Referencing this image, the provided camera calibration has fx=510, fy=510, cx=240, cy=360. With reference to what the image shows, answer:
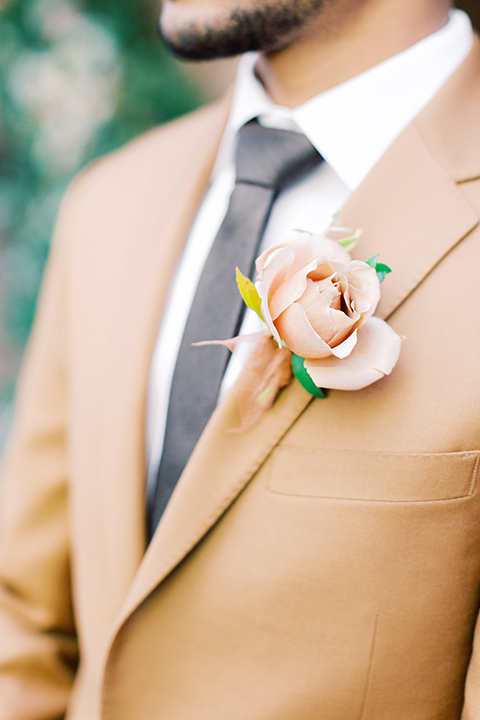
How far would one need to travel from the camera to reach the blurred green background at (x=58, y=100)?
198 cm

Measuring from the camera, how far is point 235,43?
0.91 m

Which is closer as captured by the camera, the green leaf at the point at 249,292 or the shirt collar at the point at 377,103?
the green leaf at the point at 249,292

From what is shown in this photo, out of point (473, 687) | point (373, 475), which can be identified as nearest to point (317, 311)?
point (373, 475)

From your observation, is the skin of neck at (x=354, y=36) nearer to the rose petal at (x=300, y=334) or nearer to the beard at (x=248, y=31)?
the beard at (x=248, y=31)

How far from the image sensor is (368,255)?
692mm

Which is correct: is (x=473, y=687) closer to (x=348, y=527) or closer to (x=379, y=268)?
(x=348, y=527)

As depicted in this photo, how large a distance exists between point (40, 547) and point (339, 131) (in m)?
1.04

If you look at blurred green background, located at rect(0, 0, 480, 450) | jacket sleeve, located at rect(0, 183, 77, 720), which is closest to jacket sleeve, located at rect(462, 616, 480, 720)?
jacket sleeve, located at rect(0, 183, 77, 720)

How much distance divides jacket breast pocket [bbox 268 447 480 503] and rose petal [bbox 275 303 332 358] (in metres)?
0.16

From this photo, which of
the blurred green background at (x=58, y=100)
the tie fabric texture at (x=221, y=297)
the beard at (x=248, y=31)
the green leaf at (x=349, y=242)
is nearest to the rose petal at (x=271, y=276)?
the green leaf at (x=349, y=242)

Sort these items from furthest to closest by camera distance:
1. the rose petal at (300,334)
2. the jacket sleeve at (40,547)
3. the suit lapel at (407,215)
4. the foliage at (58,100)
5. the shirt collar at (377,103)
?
the foliage at (58,100) < the jacket sleeve at (40,547) < the shirt collar at (377,103) < the suit lapel at (407,215) < the rose petal at (300,334)

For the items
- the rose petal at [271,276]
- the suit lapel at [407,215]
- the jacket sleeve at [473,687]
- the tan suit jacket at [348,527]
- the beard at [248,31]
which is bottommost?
the jacket sleeve at [473,687]

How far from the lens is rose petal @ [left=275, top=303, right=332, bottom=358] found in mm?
554

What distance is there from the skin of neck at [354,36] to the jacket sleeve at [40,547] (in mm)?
691
